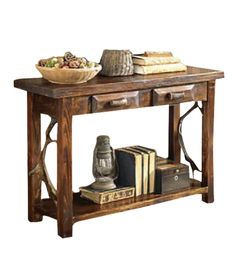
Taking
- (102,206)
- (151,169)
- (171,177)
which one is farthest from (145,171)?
(102,206)

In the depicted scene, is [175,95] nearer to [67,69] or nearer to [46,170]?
[67,69]

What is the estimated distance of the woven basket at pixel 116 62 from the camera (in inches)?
231

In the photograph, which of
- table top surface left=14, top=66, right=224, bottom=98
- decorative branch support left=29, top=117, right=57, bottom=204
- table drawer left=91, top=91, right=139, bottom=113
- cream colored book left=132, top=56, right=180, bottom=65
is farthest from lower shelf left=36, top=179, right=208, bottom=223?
cream colored book left=132, top=56, right=180, bottom=65

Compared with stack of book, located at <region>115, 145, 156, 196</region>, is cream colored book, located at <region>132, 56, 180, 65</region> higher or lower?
higher

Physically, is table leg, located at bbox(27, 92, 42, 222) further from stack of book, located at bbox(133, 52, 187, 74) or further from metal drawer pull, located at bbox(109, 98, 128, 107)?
stack of book, located at bbox(133, 52, 187, 74)

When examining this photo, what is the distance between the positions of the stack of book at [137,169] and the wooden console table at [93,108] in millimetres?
100

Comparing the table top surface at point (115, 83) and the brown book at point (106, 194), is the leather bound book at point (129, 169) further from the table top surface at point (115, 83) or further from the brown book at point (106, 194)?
the table top surface at point (115, 83)

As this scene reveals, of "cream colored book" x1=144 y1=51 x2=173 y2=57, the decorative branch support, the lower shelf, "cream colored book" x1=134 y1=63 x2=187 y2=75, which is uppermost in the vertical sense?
"cream colored book" x1=144 y1=51 x2=173 y2=57

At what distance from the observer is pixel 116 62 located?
585cm

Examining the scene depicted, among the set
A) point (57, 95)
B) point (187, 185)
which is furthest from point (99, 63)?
point (187, 185)

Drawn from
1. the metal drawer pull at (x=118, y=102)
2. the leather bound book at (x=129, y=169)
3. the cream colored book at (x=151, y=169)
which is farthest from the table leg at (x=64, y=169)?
the cream colored book at (x=151, y=169)

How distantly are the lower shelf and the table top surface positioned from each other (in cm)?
81

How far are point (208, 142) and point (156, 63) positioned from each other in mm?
747

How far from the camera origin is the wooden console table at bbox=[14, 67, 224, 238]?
545 centimetres
